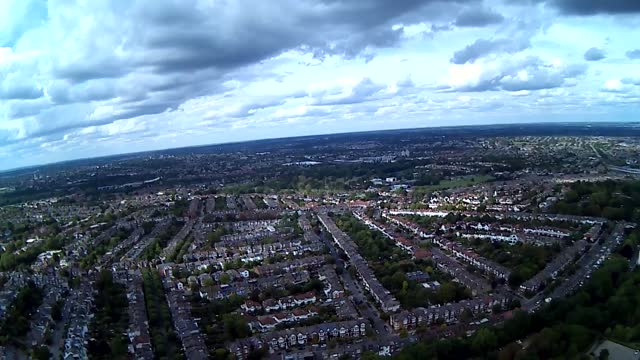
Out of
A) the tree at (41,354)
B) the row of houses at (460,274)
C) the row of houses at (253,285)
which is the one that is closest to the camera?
the tree at (41,354)

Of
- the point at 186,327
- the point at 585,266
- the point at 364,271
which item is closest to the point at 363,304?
the point at 364,271

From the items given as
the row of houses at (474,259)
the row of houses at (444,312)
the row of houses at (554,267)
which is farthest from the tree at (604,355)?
the row of houses at (474,259)

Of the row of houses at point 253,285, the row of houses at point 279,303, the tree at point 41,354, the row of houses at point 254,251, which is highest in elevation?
the row of houses at point 254,251

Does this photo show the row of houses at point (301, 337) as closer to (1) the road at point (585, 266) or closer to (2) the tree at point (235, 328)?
(2) the tree at point (235, 328)

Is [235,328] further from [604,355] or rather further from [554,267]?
[554,267]

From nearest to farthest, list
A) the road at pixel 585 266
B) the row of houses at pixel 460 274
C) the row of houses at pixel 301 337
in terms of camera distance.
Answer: the row of houses at pixel 301 337, the road at pixel 585 266, the row of houses at pixel 460 274

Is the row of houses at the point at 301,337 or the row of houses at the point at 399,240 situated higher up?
the row of houses at the point at 399,240

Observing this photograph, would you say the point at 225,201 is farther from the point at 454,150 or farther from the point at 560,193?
the point at 454,150
